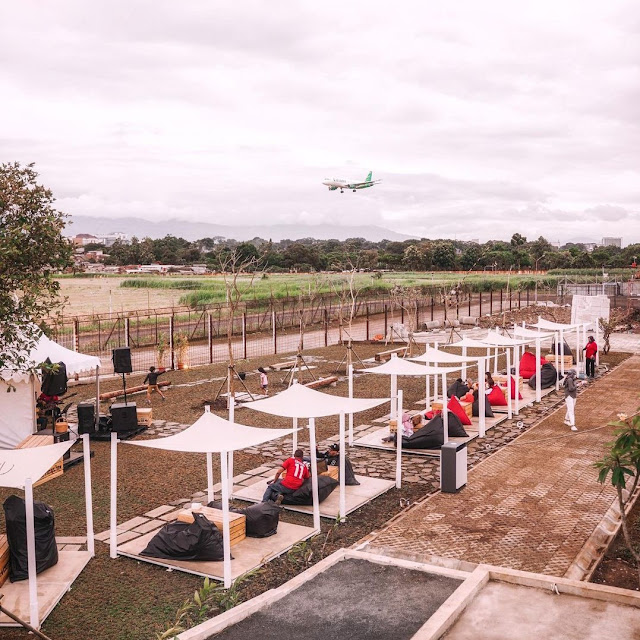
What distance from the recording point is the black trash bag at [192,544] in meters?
10.0

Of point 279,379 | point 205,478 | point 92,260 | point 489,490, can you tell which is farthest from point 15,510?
point 92,260

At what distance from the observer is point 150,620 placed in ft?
27.5

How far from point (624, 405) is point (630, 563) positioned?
A: 1227cm

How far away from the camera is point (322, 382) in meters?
24.3

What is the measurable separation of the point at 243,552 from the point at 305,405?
119 inches

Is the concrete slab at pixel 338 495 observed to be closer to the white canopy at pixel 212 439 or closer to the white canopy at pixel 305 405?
the white canopy at pixel 305 405

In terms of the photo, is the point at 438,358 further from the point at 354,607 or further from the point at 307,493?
the point at 354,607

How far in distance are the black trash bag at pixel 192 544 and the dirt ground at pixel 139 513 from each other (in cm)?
29

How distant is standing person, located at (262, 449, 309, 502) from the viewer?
12258mm

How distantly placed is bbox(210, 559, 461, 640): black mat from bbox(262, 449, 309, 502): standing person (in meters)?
2.62

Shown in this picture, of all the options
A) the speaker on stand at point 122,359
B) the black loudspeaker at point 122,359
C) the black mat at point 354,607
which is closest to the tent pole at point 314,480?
the black mat at point 354,607

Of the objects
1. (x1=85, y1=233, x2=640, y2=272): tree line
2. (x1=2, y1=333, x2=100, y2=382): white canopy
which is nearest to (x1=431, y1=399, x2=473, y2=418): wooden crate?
(x1=2, y1=333, x2=100, y2=382): white canopy

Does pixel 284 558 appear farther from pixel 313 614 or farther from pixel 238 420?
pixel 238 420

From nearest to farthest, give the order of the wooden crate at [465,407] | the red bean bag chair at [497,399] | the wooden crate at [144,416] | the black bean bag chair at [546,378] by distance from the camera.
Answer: the wooden crate at [144,416] → the wooden crate at [465,407] → the red bean bag chair at [497,399] → the black bean bag chair at [546,378]
